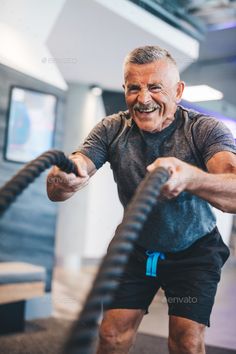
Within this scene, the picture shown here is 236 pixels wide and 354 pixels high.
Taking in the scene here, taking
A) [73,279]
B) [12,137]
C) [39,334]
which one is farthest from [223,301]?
[12,137]

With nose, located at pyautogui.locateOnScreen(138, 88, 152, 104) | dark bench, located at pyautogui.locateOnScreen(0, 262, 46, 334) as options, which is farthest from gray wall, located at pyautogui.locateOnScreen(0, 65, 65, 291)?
nose, located at pyautogui.locateOnScreen(138, 88, 152, 104)

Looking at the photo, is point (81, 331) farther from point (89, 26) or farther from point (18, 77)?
point (89, 26)

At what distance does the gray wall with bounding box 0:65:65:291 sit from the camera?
3.09 m

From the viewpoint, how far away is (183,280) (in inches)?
66.0

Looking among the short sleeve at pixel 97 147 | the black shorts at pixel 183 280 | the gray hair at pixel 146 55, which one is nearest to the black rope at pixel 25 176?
the short sleeve at pixel 97 147

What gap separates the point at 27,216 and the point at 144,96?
2036mm

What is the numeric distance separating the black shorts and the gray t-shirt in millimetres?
54

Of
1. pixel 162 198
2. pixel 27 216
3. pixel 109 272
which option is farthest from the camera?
pixel 27 216

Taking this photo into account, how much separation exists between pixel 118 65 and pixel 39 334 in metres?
2.66

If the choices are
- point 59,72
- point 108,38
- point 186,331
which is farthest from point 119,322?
point 108,38

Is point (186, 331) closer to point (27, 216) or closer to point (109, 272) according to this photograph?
point (109, 272)

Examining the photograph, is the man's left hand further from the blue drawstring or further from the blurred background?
the blurred background

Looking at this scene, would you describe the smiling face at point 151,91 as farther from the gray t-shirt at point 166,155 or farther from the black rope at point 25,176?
the black rope at point 25,176

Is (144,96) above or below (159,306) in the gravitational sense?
above
